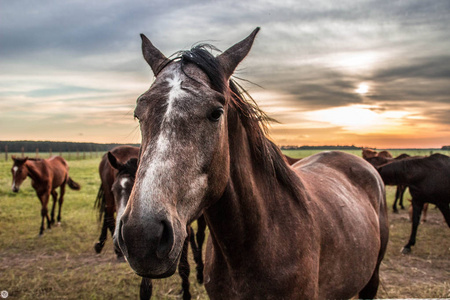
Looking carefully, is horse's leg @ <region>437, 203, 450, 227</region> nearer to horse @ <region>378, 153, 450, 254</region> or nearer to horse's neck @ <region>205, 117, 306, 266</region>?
horse @ <region>378, 153, 450, 254</region>

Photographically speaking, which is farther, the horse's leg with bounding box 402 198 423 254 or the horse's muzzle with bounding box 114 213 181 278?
the horse's leg with bounding box 402 198 423 254

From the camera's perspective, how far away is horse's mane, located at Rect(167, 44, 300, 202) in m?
1.67

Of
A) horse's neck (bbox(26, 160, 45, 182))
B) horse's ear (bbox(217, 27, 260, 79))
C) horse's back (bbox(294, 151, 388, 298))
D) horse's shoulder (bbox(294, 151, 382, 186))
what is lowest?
Answer: horse's neck (bbox(26, 160, 45, 182))

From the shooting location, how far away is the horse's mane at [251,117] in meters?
1.67

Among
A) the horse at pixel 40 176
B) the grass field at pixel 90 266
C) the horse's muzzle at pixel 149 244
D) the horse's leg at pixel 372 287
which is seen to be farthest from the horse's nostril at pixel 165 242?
the horse at pixel 40 176

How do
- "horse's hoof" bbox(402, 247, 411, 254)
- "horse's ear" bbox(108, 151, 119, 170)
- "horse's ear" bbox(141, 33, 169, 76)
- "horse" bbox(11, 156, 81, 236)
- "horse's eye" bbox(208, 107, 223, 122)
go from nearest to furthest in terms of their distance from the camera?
"horse's eye" bbox(208, 107, 223, 122) < "horse's ear" bbox(141, 33, 169, 76) < "horse's ear" bbox(108, 151, 119, 170) < "horse's hoof" bbox(402, 247, 411, 254) < "horse" bbox(11, 156, 81, 236)

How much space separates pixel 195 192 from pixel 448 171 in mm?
8591

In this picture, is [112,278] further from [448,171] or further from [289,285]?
[448,171]

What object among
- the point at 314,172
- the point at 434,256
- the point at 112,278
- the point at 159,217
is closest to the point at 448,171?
the point at 434,256

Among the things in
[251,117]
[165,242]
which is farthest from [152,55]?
[165,242]

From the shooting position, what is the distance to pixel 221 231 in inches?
72.3

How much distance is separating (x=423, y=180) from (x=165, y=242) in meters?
8.52

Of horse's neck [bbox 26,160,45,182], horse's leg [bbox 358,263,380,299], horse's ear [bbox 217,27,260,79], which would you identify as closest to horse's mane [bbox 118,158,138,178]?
horse's ear [bbox 217,27,260,79]

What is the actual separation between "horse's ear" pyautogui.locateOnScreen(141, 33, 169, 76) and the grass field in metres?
4.03
